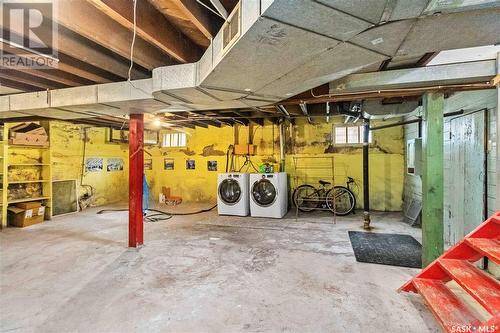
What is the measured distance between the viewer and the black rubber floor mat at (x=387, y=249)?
3137mm

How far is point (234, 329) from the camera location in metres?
1.91

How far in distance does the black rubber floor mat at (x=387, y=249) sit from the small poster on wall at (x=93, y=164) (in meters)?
6.70

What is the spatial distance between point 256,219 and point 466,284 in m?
3.97

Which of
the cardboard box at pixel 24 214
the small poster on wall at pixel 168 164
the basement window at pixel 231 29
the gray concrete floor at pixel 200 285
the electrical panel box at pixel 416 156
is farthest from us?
the small poster on wall at pixel 168 164

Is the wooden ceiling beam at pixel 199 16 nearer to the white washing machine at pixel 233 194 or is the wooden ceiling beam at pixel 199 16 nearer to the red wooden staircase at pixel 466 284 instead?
the red wooden staircase at pixel 466 284

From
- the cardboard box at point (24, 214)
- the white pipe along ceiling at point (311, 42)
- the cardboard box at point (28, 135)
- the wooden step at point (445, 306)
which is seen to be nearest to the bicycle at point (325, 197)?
the wooden step at point (445, 306)

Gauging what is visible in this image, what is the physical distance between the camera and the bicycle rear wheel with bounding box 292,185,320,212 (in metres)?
6.25

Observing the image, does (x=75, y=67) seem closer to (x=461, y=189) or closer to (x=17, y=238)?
(x=17, y=238)

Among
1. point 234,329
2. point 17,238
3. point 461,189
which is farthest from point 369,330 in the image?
point 17,238

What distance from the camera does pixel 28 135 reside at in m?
5.00

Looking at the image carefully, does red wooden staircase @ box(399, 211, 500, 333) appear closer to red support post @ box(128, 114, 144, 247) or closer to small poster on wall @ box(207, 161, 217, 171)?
red support post @ box(128, 114, 144, 247)

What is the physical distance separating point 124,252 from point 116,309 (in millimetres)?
1468

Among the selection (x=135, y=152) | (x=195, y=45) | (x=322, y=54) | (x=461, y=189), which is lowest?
(x=461, y=189)

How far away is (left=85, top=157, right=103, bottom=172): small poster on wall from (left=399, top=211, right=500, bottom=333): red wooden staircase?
7.38 meters
